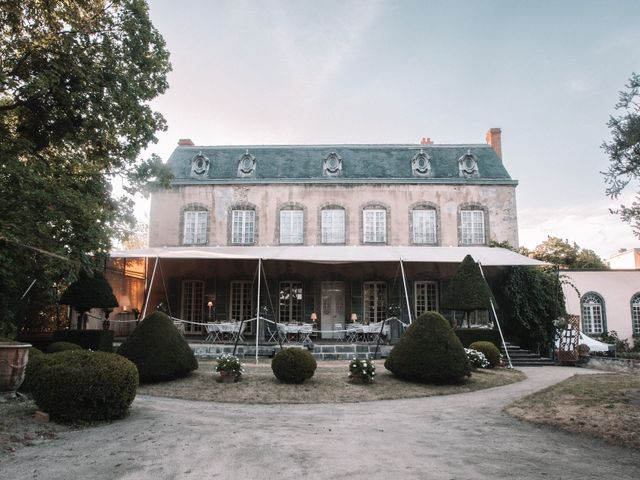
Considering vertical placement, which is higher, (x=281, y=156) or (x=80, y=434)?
(x=281, y=156)

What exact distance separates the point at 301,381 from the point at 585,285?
1417cm

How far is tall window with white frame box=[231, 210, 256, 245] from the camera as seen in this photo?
697 inches

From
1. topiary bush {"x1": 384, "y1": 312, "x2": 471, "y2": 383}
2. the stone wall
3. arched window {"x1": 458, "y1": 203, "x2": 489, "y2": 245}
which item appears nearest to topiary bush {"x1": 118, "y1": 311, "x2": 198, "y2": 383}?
topiary bush {"x1": 384, "y1": 312, "x2": 471, "y2": 383}

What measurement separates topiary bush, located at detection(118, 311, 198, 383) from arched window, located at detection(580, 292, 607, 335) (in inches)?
612

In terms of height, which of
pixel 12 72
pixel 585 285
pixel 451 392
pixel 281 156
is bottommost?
pixel 451 392

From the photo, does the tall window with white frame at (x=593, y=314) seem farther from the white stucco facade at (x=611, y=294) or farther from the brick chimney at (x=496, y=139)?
the brick chimney at (x=496, y=139)

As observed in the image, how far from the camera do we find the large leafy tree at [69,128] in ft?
26.8

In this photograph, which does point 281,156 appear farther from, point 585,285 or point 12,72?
point 585,285

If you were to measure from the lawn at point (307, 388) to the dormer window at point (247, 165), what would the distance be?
957 cm

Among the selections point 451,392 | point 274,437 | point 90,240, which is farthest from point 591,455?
point 90,240

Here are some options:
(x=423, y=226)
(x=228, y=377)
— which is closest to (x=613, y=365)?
(x=423, y=226)

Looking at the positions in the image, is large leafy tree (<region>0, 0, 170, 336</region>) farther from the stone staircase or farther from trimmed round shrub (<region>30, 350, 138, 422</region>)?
the stone staircase

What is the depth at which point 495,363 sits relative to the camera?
11.8m

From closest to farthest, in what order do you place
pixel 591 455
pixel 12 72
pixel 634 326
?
pixel 591 455 < pixel 12 72 < pixel 634 326
